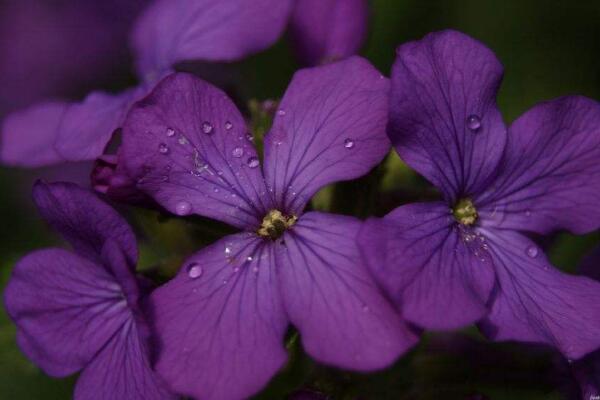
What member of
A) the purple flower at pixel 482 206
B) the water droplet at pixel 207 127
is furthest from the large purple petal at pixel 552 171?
the water droplet at pixel 207 127

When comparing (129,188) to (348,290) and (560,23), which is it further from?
(560,23)

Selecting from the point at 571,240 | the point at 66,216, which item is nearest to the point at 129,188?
the point at 66,216

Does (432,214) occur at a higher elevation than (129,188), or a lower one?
lower

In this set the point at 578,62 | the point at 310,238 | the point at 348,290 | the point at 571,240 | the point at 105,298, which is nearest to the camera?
the point at 348,290

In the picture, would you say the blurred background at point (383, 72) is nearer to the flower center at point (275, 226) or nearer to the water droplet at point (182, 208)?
the water droplet at point (182, 208)

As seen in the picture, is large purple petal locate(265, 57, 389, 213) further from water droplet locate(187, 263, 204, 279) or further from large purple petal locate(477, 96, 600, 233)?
large purple petal locate(477, 96, 600, 233)

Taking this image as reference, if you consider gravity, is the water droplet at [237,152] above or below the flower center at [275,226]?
above

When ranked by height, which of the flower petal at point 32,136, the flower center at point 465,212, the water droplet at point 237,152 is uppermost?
the water droplet at point 237,152

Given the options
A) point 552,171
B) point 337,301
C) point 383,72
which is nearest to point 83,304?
point 337,301
